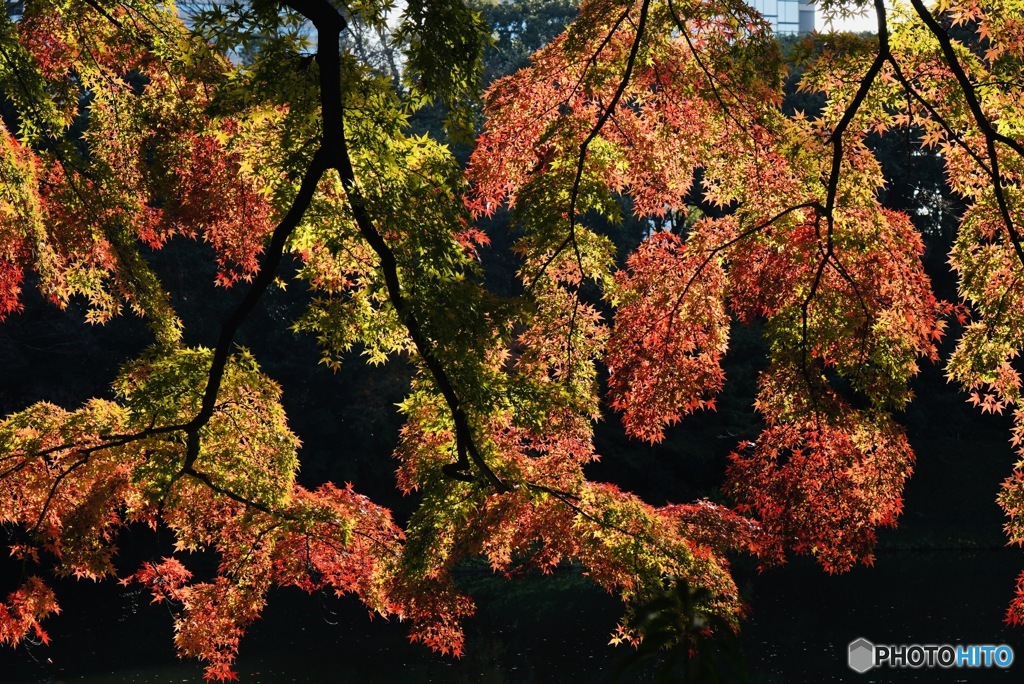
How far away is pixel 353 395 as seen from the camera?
17.5 metres

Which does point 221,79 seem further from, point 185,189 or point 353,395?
point 353,395

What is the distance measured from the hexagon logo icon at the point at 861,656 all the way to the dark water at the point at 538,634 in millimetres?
125

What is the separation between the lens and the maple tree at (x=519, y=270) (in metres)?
4.95

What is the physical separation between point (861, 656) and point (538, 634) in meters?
3.84

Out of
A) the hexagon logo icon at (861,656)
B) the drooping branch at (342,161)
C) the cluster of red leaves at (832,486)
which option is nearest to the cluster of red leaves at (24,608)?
the drooping branch at (342,161)

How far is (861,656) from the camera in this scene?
10.4 meters

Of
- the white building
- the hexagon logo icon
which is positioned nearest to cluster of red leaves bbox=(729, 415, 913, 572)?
the hexagon logo icon

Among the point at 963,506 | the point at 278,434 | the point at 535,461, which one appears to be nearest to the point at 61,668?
the point at 278,434

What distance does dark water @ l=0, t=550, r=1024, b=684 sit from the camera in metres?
10.3
